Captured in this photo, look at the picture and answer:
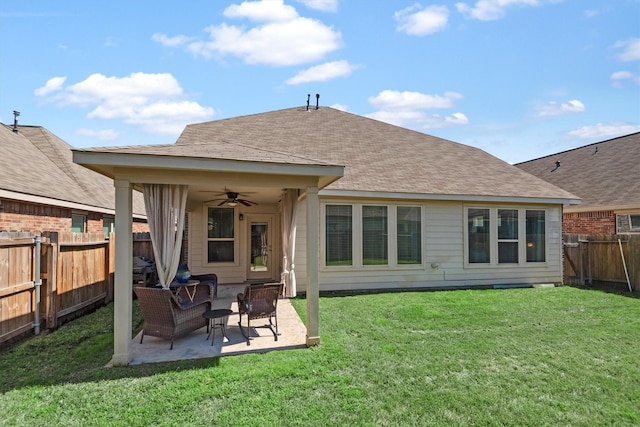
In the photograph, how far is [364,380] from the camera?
13.8 feet

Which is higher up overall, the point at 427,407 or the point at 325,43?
the point at 325,43

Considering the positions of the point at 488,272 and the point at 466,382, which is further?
the point at 488,272

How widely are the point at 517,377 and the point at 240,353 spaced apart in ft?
12.1

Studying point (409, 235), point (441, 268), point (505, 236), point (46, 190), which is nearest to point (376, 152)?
point (409, 235)

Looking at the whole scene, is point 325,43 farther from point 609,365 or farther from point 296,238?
point 609,365

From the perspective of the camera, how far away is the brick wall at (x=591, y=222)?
45.0ft

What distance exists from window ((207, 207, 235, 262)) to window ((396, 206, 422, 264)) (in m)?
4.91

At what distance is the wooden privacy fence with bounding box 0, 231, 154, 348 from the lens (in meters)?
5.45

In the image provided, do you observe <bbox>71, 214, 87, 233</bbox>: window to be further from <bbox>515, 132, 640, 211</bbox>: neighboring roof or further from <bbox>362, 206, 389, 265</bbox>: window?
<bbox>515, 132, 640, 211</bbox>: neighboring roof

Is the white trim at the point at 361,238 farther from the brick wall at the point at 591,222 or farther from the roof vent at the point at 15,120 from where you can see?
the roof vent at the point at 15,120

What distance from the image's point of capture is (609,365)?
186 inches

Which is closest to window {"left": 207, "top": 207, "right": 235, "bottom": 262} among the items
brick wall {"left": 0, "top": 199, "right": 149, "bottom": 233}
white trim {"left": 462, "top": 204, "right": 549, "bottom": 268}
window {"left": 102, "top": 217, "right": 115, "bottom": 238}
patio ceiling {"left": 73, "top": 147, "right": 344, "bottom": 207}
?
brick wall {"left": 0, "top": 199, "right": 149, "bottom": 233}

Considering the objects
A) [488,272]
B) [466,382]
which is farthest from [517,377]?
[488,272]

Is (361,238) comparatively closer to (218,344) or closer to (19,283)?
(218,344)
